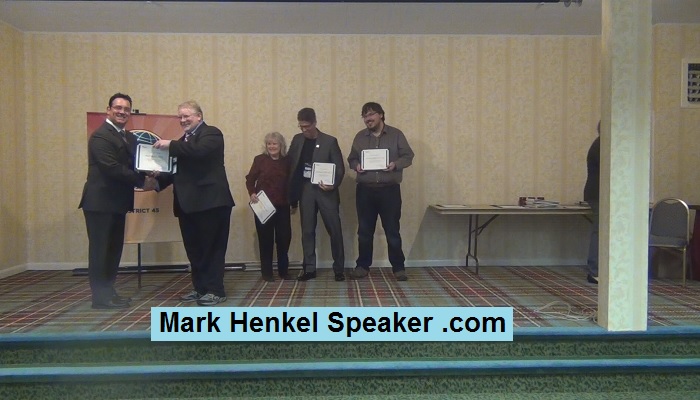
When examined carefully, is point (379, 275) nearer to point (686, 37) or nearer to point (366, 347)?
point (366, 347)

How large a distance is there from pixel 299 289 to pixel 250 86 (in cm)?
220

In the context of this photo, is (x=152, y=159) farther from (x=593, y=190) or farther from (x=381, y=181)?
(x=593, y=190)

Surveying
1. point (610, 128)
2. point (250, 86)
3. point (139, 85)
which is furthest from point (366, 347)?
point (139, 85)

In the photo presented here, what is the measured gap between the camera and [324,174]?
14.1ft

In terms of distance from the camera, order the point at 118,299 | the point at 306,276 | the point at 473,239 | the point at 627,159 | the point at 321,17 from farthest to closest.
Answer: the point at 473,239 → the point at 321,17 → the point at 306,276 → the point at 118,299 → the point at 627,159

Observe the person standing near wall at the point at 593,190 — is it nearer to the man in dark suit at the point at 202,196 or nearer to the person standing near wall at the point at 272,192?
the person standing near wall at the point at 272,192

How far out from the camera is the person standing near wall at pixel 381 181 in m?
4.30

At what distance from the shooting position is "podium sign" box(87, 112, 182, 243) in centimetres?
408

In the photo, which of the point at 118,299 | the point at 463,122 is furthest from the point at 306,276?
the point at 463,122

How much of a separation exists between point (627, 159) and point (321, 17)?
2885mm

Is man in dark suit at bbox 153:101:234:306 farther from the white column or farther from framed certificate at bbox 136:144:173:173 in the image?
the white column

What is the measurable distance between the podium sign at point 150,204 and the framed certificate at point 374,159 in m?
1.63

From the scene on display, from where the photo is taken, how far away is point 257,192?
4309mm

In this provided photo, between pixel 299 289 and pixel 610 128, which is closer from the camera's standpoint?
pixel 610 128
